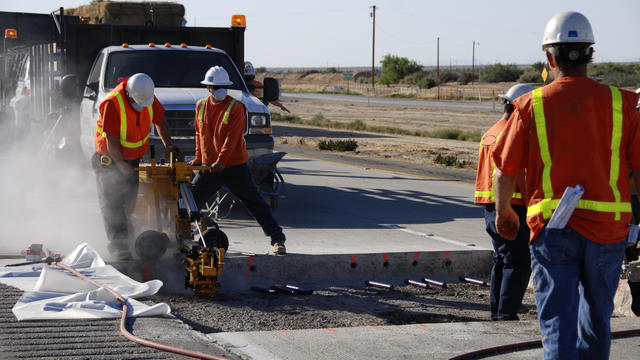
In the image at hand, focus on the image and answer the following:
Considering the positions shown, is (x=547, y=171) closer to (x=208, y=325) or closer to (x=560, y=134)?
(x=560, y=134)

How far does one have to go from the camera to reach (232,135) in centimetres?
912

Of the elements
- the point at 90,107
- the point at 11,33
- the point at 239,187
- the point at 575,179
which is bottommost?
the point at 239,187

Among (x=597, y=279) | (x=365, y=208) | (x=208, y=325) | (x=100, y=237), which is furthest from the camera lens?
(x=365, y=208)

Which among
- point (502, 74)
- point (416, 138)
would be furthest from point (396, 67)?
point (416, 138)

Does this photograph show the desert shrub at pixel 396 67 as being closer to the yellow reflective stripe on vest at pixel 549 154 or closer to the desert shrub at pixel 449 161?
the desert shrub at pixel 449 161

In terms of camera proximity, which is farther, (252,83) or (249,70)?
(249,70)

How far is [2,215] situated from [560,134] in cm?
928

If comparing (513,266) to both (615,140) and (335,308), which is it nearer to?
(335,308)

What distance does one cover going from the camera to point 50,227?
10711 millimetres

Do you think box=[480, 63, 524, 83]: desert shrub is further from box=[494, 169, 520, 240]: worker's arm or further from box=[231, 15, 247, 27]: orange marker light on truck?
box=[494, 169, 520, 240]: worker's arm

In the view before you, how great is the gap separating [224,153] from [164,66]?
350cm

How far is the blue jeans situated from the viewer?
4121mm

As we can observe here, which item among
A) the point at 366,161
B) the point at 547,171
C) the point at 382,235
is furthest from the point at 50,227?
the point at 366,161

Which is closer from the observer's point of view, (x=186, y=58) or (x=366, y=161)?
(x=186, y=58)
